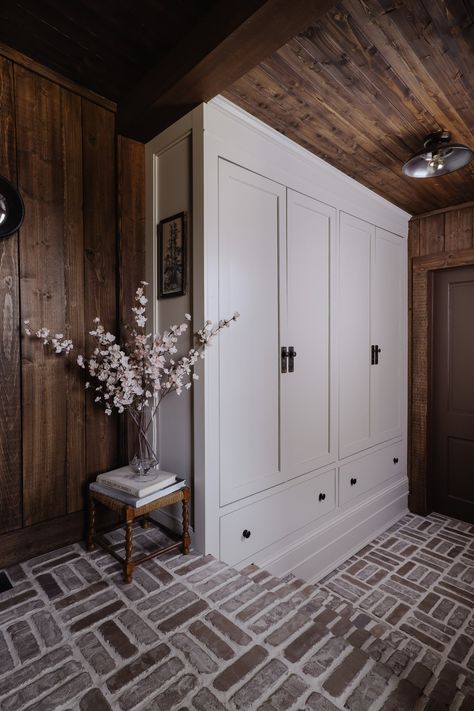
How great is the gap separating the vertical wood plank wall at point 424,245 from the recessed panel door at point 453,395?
148mm

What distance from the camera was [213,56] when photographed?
1593 mm

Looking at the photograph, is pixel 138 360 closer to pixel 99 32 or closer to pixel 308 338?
pixel 308 338

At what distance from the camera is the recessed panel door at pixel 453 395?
357 centimetres

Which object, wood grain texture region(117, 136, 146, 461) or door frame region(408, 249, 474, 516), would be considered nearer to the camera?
wood grain texture region(117, 136, 146, 461)

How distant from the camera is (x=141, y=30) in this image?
5.42ft

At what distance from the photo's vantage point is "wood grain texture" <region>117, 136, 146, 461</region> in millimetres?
2229

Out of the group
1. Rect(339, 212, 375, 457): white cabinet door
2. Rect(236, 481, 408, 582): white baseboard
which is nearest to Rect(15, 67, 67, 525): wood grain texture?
Rect(236, 481, 408, 582): white baseboard

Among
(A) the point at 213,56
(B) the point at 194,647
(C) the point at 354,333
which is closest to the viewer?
(B) the point at 194,647

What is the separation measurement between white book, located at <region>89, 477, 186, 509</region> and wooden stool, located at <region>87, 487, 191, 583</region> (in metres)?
0.01

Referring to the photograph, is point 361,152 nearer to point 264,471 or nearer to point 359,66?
point 359,66

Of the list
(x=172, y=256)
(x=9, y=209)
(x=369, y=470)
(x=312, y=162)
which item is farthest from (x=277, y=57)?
(x=369, y=470)

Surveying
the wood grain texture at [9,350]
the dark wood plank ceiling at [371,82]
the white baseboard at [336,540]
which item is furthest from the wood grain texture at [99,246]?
the white baseboard at [336,540]

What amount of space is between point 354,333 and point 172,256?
5.28 feet

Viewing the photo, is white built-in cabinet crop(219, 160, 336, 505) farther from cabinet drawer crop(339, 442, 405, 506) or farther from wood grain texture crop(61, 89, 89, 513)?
wood grain texture crop(61, 89, 89, 513)
